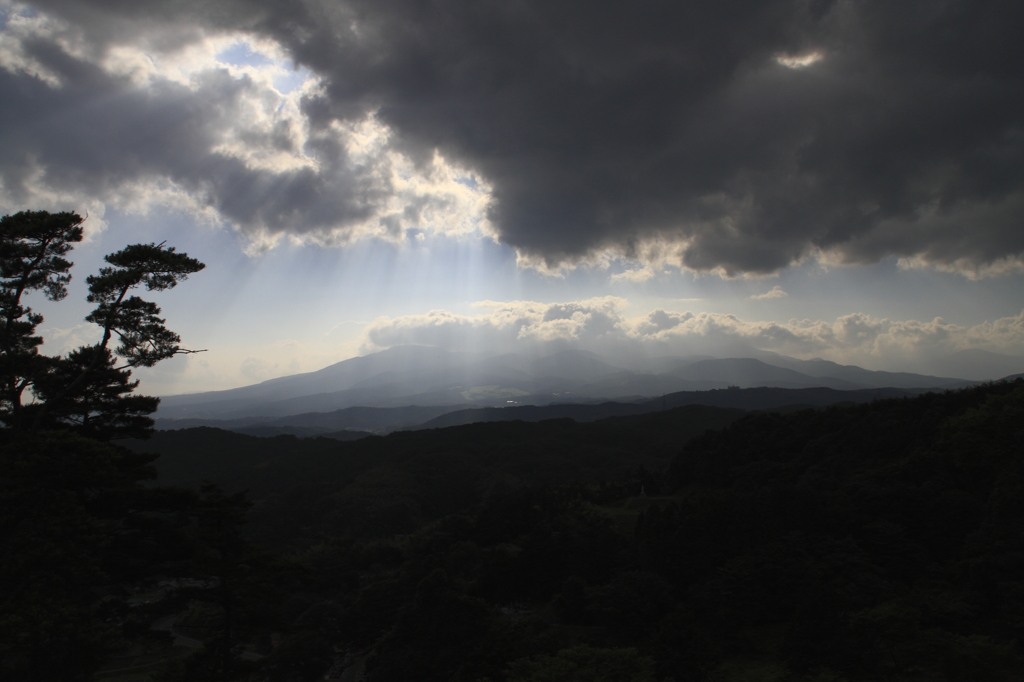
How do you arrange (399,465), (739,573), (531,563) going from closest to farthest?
(739,573)
(531,563)
(399,465)

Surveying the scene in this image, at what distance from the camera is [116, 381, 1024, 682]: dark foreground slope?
593 inches

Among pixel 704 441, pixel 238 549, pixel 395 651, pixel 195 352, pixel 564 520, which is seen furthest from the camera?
pixel 704 441

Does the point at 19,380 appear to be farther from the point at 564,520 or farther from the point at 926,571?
the point at 926,571

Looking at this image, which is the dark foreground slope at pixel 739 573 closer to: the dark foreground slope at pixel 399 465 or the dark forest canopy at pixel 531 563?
the dark forest canopy at pixel 531 563

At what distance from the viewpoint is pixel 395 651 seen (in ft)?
80.2

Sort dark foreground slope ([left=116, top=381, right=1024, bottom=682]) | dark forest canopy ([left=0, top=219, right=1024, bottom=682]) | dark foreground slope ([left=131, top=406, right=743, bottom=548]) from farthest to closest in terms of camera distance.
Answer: dark foreground slope ([left=131, top=406, right=743, bottom=548]) < dark foreground slope ([left=116, top=381, right=1024, bottom=682]) < dark forest canopy ([left=0, top=219, right=1024, bottom=682])

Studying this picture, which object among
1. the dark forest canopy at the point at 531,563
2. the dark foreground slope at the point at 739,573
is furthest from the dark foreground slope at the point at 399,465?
the dark forest canopy at the point at 531,563

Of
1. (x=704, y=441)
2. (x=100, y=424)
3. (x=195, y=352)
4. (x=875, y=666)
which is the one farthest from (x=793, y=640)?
(x=704, y=441)

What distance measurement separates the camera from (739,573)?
22.9 meters

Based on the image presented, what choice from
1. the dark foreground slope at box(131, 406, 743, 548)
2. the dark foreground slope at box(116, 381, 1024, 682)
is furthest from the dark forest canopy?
the dark foreground slope at box(131, 406, 743, 548)

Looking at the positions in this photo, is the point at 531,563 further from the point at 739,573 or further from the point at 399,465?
the point at 399,465

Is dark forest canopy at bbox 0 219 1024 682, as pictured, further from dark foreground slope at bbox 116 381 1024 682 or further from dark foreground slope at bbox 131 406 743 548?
dark foreground slope at bbox 131 406 743 548

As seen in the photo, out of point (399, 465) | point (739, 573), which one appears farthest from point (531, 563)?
point (399, 465)

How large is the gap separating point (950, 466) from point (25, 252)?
45754 millimetres
